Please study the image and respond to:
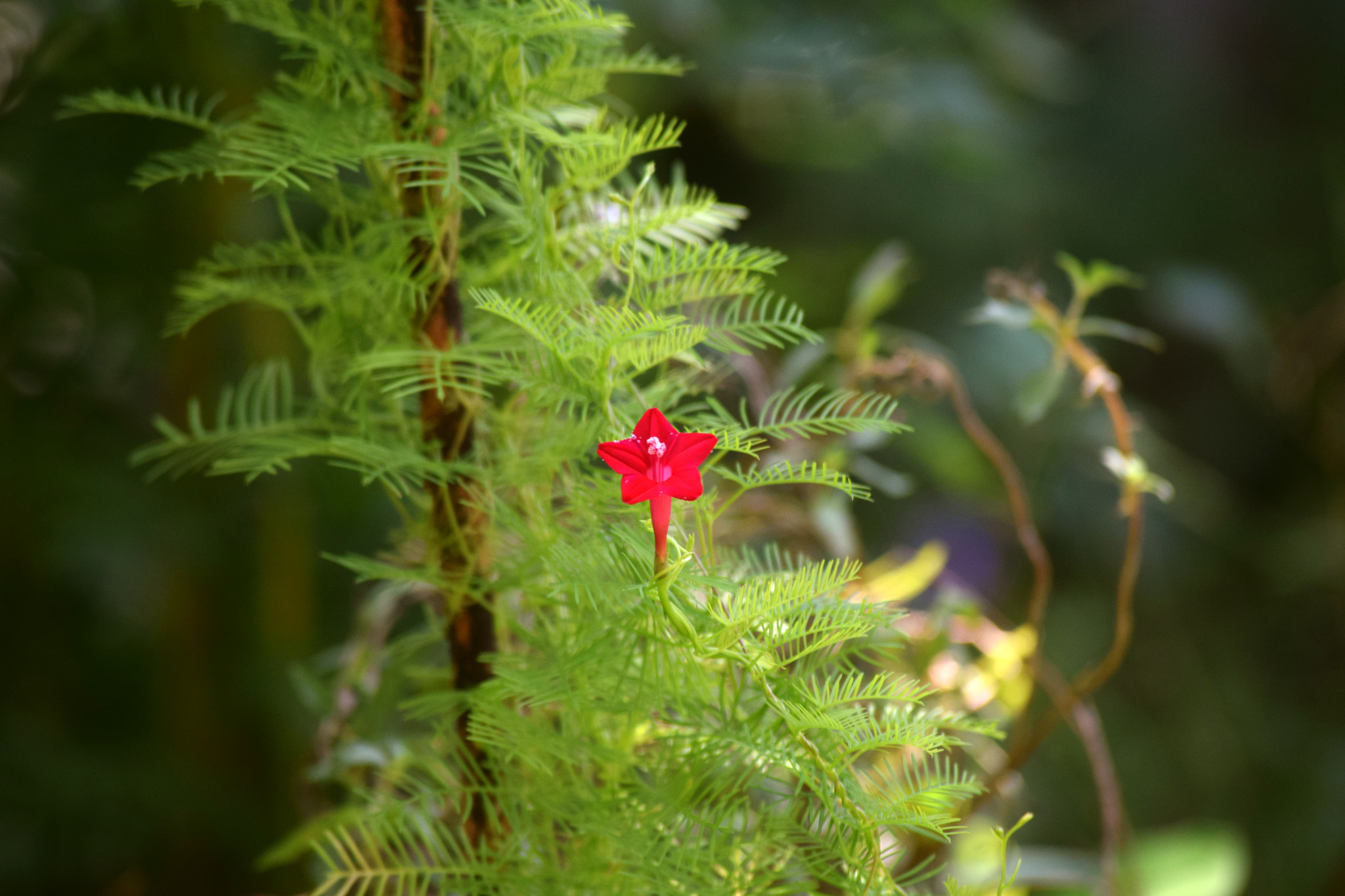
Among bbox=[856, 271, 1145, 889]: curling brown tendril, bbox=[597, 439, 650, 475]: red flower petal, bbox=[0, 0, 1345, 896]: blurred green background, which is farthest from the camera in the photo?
bbox=[0, 0, 1345, 896]: blurred green background

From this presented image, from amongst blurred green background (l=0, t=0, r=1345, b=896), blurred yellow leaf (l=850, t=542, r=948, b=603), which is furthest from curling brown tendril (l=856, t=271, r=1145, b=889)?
blurred green background (l=0, t=0, r=1345, b=896)

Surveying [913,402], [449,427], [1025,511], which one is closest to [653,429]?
[449,427]

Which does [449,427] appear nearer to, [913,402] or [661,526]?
[661,526]

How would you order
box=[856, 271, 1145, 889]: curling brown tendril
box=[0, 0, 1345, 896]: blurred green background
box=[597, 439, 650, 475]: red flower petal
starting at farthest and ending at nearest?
box=[0, 0, 1345, 896]: blurred green background < box=[856, 271, 1145, 889]: curling brown tendril < box=[597, 439, 650, 475]: red flower petal

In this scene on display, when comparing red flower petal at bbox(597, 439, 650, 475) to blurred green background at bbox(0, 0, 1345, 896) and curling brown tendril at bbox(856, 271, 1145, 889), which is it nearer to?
curling brown tendril at bbox(856, 271, 1145, 889)

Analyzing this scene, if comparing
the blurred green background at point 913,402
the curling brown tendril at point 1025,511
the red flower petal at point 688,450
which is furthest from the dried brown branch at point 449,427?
the blurred green background at point 913,402

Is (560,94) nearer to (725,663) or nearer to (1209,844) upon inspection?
(725,663)

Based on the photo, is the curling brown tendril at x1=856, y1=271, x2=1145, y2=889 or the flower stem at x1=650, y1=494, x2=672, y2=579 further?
the curling brown tendril at x1=856, y1=271, x2=1145, y2=889
